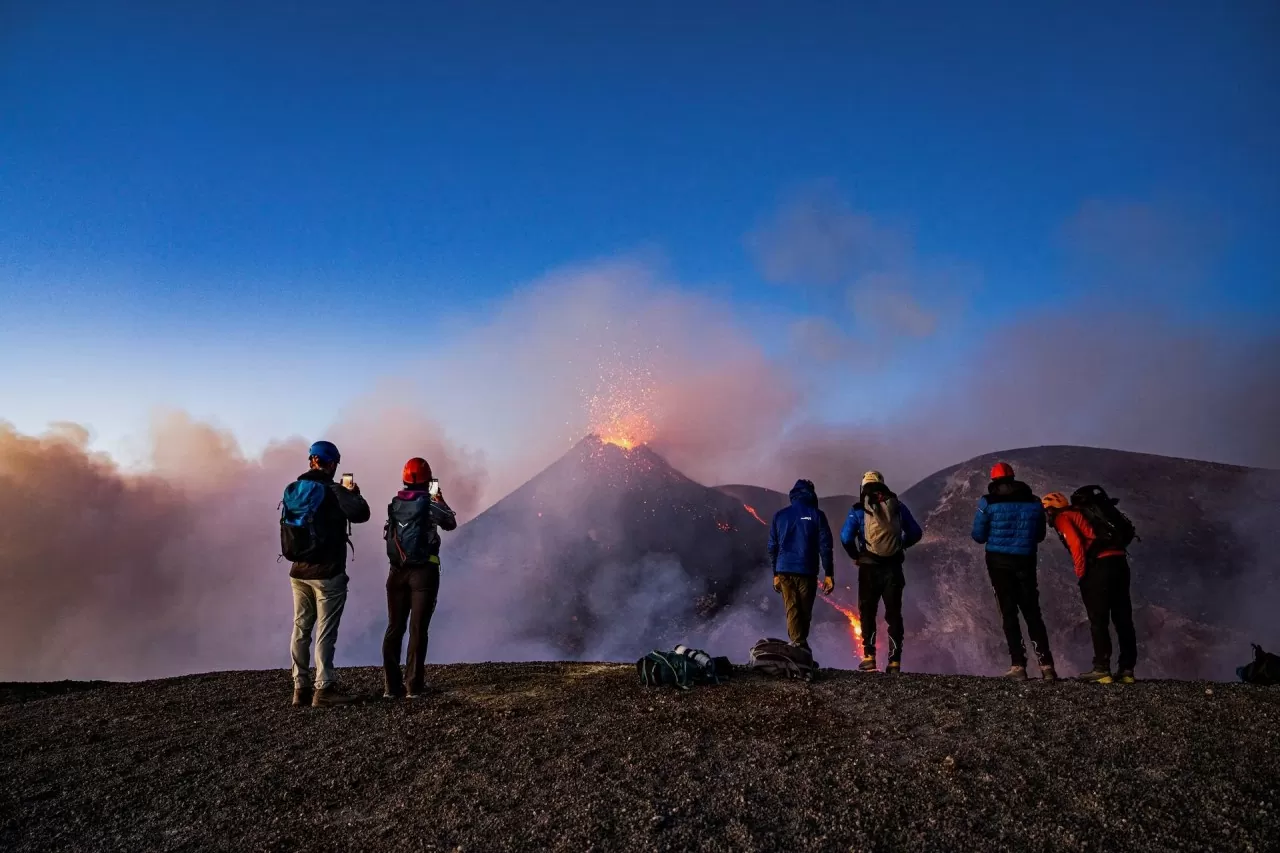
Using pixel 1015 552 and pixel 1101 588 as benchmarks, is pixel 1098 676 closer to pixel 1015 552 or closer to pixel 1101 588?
pixel 1101 588

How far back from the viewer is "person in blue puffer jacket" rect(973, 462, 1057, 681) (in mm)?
9711

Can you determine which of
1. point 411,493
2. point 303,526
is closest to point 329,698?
point 303,526

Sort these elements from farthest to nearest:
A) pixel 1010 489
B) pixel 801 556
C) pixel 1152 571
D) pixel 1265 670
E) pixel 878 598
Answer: pixel 1152 571
pixel 801 556
pixel 878 598
pixel 1010 489
pixel 1265 670

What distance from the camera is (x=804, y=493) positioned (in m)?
11.0

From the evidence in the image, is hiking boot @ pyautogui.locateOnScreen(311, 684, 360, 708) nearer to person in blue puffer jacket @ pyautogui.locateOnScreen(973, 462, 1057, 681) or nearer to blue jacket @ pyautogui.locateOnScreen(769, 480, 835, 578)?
blue jacket @ pyautogui.locateOnScreen(769, 480, 835, 578)

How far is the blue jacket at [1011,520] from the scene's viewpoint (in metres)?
9.76

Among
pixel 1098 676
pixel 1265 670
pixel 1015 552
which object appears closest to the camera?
pixel 1265 670

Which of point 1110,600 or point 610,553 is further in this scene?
point 610,553

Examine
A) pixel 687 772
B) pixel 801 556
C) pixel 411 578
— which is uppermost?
pixel 801 556

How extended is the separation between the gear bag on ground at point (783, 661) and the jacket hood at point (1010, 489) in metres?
3.60

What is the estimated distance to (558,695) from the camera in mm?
8352

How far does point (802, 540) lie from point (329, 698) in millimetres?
6935

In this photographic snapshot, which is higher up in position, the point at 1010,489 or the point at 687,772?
the point at 1010,489

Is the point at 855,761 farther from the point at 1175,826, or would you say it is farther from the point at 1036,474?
the point at 1036,474
